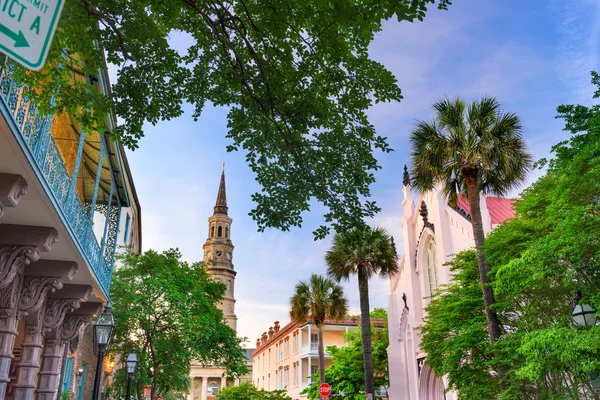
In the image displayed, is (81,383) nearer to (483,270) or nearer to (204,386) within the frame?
(483,270)

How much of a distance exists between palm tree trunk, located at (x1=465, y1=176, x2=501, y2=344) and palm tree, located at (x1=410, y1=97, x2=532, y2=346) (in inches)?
1.3

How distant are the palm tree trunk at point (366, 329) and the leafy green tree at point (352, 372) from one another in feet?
26.4

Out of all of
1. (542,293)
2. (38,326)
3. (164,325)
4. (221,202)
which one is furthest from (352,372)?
(221,202)

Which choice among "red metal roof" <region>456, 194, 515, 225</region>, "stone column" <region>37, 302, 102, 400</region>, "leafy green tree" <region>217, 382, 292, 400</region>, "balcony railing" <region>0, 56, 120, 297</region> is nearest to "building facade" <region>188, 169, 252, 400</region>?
"leafy green tree" <region>217, 382, 292, 400</region>

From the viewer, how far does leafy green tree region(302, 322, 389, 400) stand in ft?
115

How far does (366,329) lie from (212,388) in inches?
2792

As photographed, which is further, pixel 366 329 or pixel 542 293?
pixel 366 329

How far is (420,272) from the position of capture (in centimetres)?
3197

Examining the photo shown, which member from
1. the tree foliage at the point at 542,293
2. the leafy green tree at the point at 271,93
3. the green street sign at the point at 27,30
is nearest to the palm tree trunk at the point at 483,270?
the tree foliage at the point at 542,293

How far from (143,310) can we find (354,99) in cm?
1979

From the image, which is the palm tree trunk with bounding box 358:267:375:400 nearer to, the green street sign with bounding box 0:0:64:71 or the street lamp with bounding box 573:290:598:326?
the street lamp with bounding box 573:290:598:326

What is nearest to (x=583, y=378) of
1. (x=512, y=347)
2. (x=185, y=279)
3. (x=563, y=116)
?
(x=512, y=347)

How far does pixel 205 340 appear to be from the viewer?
25.0 meters

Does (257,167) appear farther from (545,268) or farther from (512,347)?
(512,347)
